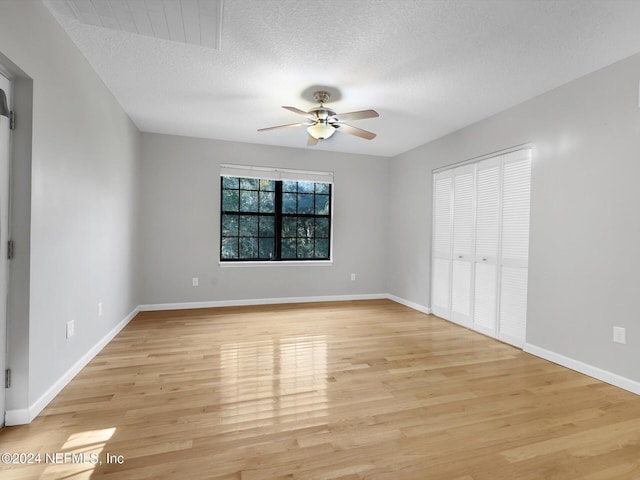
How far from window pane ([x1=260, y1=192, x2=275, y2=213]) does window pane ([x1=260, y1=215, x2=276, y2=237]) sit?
13 centimetres

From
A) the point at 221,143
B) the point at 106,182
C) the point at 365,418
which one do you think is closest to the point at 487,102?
the point at 365,418

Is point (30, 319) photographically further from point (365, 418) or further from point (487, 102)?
point (487, 102)

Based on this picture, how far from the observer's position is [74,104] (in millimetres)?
2424

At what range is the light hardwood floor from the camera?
1.56m

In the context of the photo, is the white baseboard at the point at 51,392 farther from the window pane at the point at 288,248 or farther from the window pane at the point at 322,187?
the window pane at the point at 322,187

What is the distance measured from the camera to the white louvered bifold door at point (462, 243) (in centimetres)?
405

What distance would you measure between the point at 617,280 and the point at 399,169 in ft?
11.4

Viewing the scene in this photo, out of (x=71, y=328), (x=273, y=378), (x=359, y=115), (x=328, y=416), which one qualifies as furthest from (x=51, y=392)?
(x=359, y=115)

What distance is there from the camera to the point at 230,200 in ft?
16.5

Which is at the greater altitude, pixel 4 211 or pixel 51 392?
pixel 4 211

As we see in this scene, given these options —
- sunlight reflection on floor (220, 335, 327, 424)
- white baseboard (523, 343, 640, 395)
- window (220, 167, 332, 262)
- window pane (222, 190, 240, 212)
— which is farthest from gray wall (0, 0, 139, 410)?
white baseboard (523, 343, 640, 395)

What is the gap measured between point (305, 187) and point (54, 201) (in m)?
3.63

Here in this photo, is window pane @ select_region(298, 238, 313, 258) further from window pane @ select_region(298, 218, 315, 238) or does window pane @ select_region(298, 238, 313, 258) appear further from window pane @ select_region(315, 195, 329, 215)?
window pane @ select_region(315, 195, 329, 215)

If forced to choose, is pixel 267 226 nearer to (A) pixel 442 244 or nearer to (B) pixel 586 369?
(A) pixel 442 244
